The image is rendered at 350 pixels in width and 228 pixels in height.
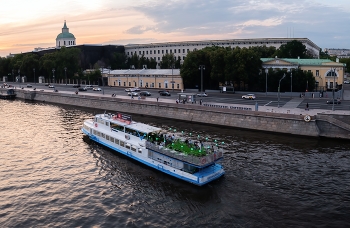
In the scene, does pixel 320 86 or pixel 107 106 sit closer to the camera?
pixel 107 106

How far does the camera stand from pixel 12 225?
20938mm

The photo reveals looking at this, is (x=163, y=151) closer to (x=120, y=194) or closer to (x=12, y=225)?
(x=120, y=194)

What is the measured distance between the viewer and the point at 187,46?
5295 inches

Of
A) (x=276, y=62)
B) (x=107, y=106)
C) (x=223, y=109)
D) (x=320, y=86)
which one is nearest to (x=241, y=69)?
(x=276, y=62)

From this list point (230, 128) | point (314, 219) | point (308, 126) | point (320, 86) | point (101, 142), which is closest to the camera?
point (314, 219)

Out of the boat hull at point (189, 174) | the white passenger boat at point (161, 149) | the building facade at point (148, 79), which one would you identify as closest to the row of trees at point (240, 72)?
the building facade at point (148, 79)

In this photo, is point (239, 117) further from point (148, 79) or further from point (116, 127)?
point (148, 79)

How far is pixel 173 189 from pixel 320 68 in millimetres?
56030

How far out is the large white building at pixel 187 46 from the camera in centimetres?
11925

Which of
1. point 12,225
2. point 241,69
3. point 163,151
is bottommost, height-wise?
point 12,225

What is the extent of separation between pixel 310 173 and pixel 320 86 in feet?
156

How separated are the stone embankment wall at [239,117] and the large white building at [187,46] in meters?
70.5

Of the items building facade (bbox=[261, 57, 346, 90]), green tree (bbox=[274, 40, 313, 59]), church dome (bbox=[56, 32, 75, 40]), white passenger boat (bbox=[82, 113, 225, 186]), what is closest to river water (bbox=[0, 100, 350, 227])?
white passenger boat (bbox=[82, 113, 225, 186])

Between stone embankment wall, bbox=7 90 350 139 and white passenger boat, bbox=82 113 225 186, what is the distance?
50.2 ft
